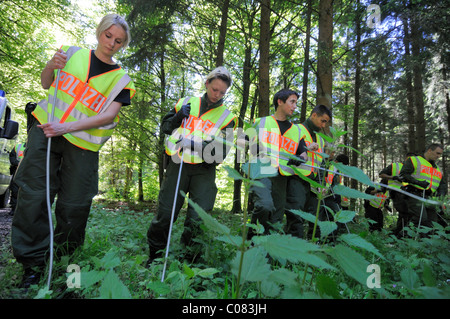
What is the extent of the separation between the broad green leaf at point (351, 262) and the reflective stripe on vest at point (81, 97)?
84.9 inches

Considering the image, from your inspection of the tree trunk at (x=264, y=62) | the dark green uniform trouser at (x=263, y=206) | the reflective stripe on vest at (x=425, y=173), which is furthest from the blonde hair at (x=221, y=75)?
the reflective stripe on vest at (x=425, y=173)

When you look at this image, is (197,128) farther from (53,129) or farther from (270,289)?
(270,289)

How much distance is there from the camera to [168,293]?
155 cm

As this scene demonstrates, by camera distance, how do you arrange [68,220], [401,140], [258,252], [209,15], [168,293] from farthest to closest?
[401,140] < [209,15] < [68,220] < [168,293] < [258,252]

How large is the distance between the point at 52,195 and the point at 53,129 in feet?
1.97

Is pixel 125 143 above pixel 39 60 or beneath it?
beneath

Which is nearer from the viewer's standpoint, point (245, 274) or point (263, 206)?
point (245, 274)

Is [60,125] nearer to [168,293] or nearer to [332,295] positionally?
[168,293]

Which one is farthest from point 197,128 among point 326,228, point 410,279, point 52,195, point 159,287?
point 410,279

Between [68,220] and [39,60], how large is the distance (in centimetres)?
1211

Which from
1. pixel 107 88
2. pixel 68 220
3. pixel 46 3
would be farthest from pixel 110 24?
pixel 46 3

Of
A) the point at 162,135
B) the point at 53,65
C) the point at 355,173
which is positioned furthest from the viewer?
the point at 162,135

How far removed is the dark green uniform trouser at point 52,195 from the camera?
1.98m

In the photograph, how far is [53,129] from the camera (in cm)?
204
